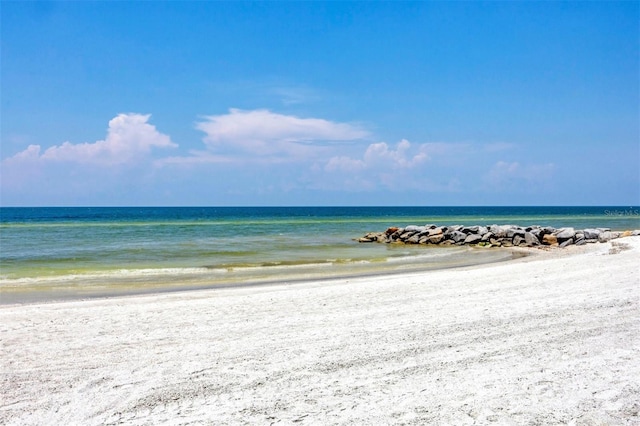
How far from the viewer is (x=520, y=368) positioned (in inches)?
227

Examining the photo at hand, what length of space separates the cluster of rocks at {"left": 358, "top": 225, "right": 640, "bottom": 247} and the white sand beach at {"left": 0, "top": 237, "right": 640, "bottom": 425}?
17.8 metres

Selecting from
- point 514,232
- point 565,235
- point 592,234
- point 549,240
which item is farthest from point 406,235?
point 592,234

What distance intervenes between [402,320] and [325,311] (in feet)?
4.73

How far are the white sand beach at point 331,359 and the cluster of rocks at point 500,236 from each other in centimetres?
1777

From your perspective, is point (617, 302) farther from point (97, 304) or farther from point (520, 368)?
point (97, 304)

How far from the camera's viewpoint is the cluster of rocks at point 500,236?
2659 cm

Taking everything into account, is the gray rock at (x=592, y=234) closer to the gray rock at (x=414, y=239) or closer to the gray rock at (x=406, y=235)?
the gray rock at (x=414, y=239)

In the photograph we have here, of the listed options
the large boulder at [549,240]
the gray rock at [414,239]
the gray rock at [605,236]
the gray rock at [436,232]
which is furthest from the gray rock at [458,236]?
the gray rock at [605,236]

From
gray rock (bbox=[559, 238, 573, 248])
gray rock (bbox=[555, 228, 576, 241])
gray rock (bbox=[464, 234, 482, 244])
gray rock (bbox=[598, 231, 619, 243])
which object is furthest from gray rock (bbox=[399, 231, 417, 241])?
gray rock (bbox=[598, 231, 619, 243])

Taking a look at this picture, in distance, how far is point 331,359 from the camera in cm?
622

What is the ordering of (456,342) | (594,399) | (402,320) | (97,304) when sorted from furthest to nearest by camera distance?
1. (97,304)
2. (402,320)
3. (456,342)
4. (594,399)

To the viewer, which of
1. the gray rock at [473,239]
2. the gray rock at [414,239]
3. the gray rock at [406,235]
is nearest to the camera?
the gray rock at [473,239]

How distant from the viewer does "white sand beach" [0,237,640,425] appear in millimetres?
4770

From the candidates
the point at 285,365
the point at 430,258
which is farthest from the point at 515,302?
the point at 430,258
